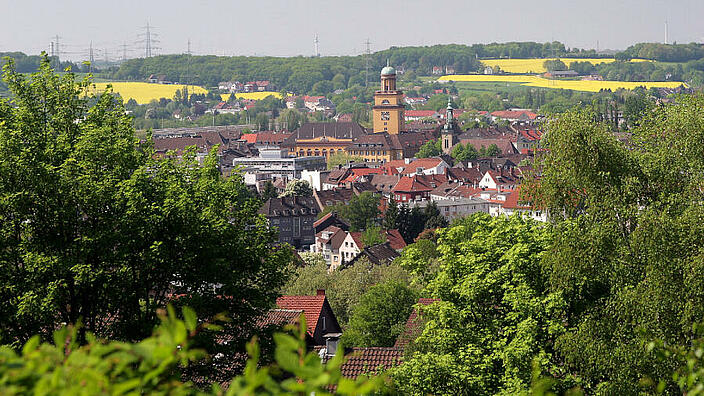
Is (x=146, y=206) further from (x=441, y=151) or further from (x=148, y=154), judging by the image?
(x=441, y=151)

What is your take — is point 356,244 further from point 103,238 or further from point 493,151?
point 493,151

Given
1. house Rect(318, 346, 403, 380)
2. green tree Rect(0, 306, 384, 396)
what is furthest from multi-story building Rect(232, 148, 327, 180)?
green tree Rect(0, 306, 384, 396)

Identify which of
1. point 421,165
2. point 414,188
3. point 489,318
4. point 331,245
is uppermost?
point 489,318

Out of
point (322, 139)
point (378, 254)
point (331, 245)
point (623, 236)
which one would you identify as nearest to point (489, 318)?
point (623, 236)

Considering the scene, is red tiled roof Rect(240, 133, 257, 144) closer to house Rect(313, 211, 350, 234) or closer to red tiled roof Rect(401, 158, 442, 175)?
red tiled roof Rect(401, 158, 442, 175)

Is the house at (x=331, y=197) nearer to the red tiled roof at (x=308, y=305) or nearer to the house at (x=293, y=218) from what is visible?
the house at (x=293, y=218)

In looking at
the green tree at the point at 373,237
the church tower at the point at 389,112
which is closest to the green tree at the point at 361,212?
the green tree at the point at 373,237

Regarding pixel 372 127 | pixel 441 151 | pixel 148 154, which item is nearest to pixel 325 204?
pixel 441 151
